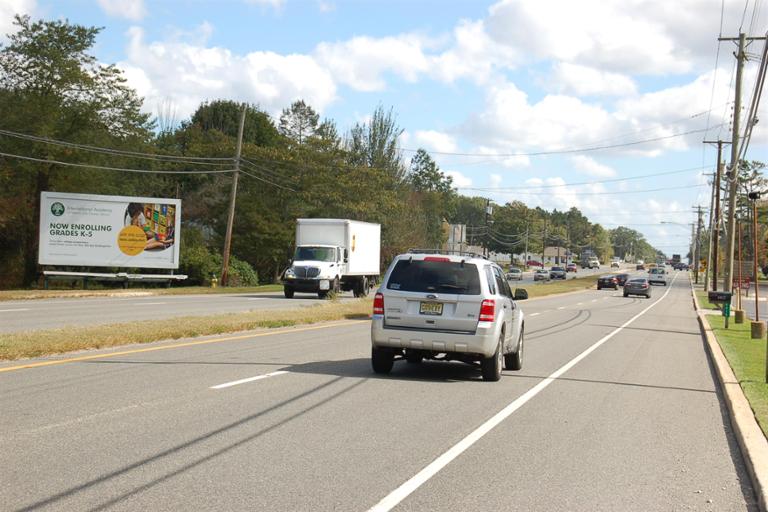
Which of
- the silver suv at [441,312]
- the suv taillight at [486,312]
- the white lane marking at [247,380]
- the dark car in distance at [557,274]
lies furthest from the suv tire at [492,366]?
the dark car in distance at [557,274]

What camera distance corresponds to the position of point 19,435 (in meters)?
7.50

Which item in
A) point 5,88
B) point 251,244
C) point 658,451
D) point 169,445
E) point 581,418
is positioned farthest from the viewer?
point 251,244

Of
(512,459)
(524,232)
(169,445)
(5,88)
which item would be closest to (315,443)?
(169,445)

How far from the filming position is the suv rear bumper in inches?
473

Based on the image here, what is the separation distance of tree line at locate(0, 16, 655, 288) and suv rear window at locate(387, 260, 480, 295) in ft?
106

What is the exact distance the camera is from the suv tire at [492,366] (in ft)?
40.4

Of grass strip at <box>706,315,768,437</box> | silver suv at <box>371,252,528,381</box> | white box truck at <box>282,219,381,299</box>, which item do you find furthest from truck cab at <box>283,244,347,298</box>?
silver suv at <box>371,252,528,381</box>

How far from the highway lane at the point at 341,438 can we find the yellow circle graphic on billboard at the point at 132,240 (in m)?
32.6

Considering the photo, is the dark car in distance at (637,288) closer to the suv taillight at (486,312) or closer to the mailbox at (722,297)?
the mailbox at (722,297)

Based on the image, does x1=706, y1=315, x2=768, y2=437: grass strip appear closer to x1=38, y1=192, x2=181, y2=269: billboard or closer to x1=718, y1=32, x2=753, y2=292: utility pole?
x1=718, y1=32, x2=753, y2=292: utility pole

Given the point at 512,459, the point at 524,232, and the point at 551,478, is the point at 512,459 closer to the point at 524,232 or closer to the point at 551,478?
the point at 551,478

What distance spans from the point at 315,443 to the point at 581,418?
3.50m

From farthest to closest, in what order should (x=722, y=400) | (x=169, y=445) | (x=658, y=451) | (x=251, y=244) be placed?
(x=251, y=244) → (x=722, y=400) → (x=658, y=451) → (x=169, y=445)

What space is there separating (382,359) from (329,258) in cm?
2730
